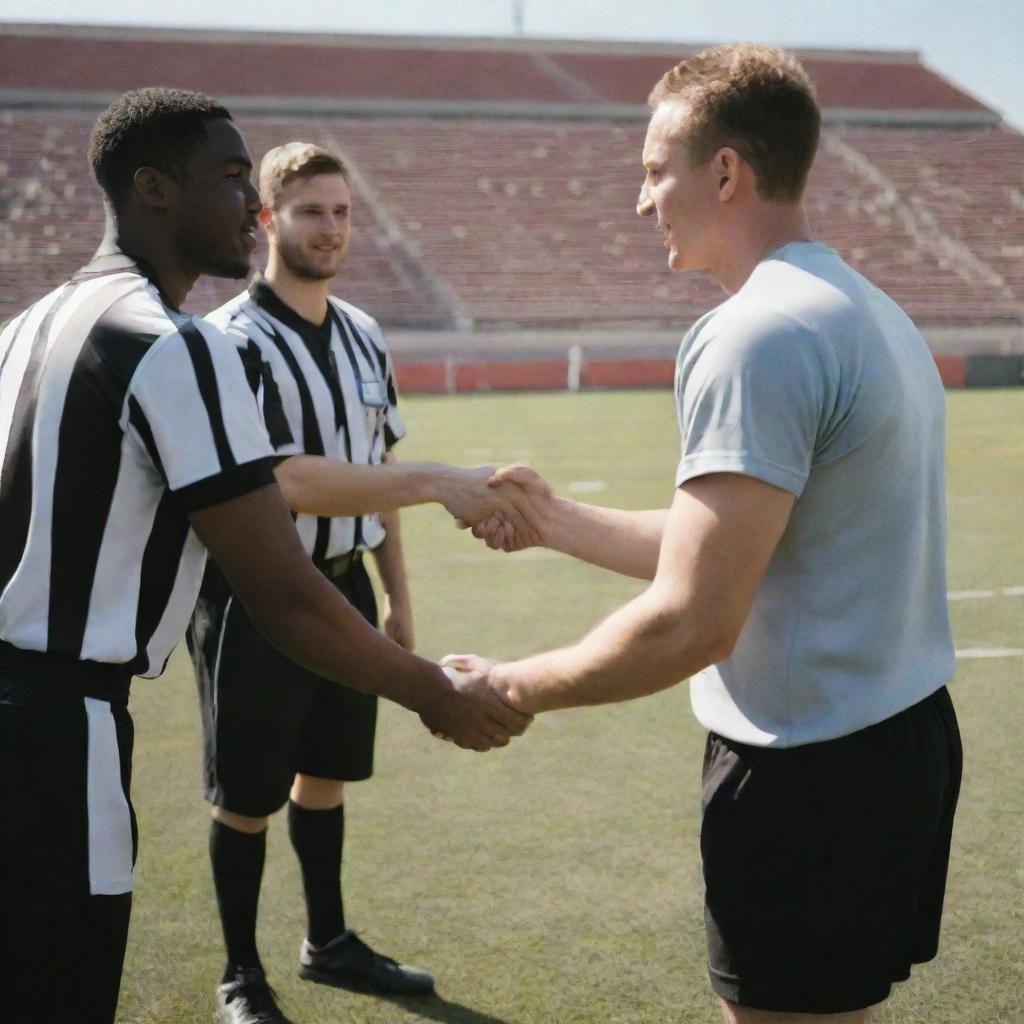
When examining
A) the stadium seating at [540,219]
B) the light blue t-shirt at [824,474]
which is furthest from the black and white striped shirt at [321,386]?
the stadium seating at [540,219]

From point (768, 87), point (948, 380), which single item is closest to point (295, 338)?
point (768, 87)

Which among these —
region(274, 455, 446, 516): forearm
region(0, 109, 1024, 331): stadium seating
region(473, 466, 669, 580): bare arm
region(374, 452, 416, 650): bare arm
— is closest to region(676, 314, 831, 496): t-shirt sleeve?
region(473, 466, 669, 580): bare arm

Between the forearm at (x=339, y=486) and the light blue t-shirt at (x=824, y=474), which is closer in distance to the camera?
the light blue t-shirt at (x=824, y=474)

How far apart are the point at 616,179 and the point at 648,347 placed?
468 inches

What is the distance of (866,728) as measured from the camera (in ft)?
6.67

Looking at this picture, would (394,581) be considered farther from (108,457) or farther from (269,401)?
(108,457)

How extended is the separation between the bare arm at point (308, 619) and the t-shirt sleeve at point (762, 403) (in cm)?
65

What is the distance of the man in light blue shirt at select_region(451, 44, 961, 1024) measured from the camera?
6.15 feet

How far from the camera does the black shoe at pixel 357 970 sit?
10.8ft

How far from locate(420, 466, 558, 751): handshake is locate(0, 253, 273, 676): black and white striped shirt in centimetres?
66

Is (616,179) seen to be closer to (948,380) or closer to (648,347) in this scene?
(648,347)

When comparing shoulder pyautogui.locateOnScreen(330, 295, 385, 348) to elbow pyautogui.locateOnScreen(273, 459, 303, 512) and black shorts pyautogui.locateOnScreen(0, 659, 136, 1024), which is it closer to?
elbow pyautogui.locateOnScreen(273, 459, 303, 512)

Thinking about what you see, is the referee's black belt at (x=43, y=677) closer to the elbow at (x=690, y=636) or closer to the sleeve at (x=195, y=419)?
the sleeve at (x=195, y=419)

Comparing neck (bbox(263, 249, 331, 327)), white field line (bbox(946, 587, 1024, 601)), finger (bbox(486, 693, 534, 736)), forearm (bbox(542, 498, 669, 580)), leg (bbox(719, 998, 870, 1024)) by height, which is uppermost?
neck (bbox(263, 249, 331, 327))
